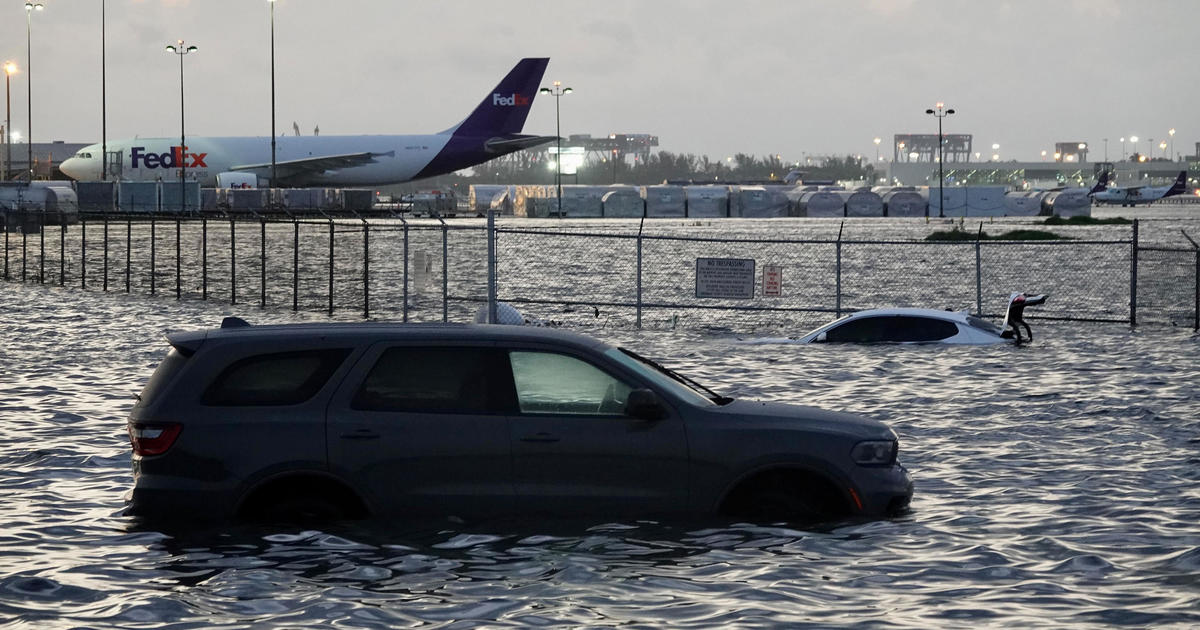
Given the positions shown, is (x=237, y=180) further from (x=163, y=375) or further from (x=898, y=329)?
(x=163, y=375)

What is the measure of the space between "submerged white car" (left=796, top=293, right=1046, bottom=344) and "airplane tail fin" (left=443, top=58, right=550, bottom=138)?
7730 cm

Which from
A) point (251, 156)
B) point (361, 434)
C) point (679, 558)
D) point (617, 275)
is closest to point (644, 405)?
point (679, 558)

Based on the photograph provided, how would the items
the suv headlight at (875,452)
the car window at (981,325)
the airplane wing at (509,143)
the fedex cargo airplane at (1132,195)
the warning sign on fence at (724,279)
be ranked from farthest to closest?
the fedex cargo airplane at (1132,195)
the airplane wing at (509,143)
the warning sign on fence at (724,279)
the car window at (981,325)
the suv headlight at (875,452)

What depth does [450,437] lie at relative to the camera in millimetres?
9219

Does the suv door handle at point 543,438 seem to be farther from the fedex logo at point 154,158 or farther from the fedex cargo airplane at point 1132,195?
the fedex cargo airplane at point 1132,195

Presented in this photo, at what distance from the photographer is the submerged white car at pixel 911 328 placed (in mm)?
21516

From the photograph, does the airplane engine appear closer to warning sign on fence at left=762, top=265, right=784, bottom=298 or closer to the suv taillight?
warning sign on fence at left=762, top=265, right=784, bottom=298

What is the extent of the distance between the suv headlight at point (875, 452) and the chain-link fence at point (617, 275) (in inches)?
483

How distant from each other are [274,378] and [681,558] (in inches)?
105

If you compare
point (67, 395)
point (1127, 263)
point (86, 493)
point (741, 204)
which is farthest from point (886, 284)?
point (741, 204)

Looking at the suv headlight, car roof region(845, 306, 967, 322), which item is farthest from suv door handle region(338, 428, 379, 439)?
car roof region(845, 306, 967, 322)

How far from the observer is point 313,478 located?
920 centimetres

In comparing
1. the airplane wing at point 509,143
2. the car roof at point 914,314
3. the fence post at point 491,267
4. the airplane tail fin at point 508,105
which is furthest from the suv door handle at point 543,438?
the airplane wing at point 509,143

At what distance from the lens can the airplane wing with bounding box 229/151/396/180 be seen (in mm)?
98250
